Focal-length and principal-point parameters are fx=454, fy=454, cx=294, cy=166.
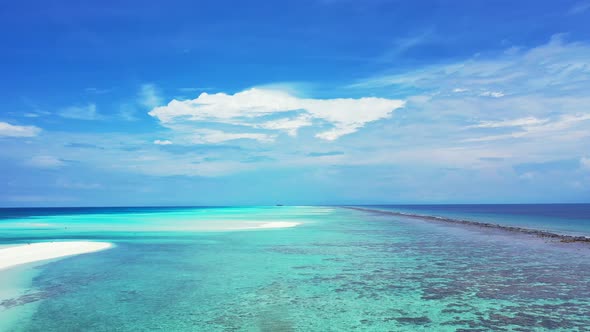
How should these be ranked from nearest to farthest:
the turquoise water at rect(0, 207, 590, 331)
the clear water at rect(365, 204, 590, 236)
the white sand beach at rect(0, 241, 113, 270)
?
1. the turquoise water at rect(0, 207, 590, 331)
2. the white sand beach at rect(0, 241, 113, 270)
3. the clear water at rect(365, 204, 590, 236)

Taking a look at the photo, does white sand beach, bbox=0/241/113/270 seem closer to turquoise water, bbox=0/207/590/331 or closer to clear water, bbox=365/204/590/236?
turquoise water, bbox=0/207/590/331

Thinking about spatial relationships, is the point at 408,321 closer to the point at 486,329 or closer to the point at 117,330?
the point at 486,329

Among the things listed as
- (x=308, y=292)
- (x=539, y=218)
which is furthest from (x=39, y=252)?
(x=539, y=218)

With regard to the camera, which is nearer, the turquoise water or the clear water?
the turquoise water

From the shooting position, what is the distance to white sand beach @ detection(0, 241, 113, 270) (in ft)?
58.2

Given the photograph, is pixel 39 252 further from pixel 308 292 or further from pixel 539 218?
pixel 539 218

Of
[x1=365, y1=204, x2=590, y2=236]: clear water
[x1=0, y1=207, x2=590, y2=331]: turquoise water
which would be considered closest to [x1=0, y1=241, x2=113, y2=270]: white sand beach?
[x1=0, y1=207, x2=590, y2=331]: turquoise water

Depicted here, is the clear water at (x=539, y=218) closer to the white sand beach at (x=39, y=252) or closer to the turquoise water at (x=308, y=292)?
the turquoise water at (x=308, y=292)

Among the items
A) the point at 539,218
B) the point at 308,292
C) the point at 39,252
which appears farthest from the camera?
the point at 539,218

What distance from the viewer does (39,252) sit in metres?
20.5

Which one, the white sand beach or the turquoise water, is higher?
the white sand beach

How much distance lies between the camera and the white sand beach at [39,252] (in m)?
17.8

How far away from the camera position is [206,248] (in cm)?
2306

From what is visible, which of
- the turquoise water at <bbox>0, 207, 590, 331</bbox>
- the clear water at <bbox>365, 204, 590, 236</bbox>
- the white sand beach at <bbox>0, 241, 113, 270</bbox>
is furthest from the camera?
the clear water at <bbox>365, 204, 590, 236</bbox>
